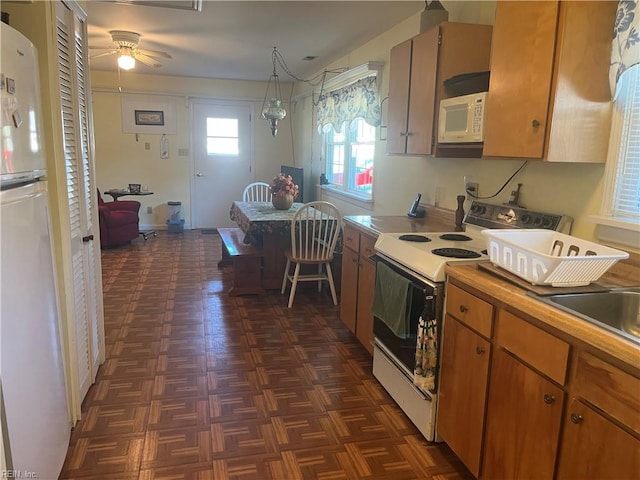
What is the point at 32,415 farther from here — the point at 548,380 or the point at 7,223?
the point at 548,380

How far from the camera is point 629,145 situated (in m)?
1.79

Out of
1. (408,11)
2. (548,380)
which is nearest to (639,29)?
(548,380)

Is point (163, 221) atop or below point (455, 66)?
below

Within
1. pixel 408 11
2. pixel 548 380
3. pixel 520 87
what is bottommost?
pixel 548 380

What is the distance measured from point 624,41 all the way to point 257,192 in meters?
4.94

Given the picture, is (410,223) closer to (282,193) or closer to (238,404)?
(238,404)

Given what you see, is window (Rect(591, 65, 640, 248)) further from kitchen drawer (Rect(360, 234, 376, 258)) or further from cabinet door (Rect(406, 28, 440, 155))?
kitchen drawer (Rect(360, 234, 376, 258))

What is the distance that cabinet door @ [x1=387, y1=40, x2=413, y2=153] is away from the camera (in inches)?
116

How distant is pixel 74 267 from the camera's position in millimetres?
2248

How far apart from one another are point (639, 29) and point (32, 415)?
7.83 feet

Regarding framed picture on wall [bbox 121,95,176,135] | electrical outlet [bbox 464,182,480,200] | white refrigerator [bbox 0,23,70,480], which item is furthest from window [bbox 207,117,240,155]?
white refrigerator [bbox 0,23,70,480]

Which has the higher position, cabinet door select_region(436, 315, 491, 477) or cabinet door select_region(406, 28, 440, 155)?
cabinet door select_region(406, 28, 440, 155)

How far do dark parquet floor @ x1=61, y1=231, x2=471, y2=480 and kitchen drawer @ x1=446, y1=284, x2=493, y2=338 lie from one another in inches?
27.0

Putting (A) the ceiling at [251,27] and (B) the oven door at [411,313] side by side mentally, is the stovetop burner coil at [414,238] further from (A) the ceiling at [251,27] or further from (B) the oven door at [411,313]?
(A) the ceiling at [251,27]
